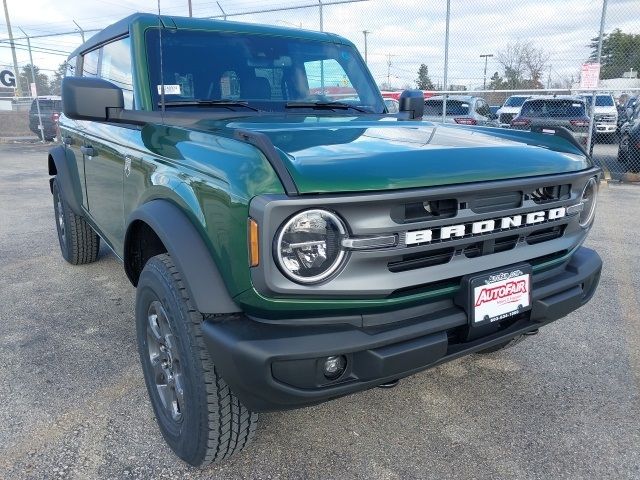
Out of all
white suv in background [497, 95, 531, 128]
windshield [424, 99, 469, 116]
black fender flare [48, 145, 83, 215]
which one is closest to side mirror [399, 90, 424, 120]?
black fender flare [48, 145, 83, 215]

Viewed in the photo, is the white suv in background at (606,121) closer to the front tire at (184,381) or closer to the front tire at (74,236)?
the front tire at (74,236)

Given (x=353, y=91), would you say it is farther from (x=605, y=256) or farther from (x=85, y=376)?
(x=605, y=256)

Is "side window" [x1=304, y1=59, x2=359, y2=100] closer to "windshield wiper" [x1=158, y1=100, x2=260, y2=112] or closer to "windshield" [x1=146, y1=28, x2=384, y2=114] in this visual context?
"windshield" [x1=146, y1=28, x2=384, y2=114]

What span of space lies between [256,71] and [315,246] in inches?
68.7

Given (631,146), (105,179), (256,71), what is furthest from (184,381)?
(631,146)

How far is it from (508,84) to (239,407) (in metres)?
15.4

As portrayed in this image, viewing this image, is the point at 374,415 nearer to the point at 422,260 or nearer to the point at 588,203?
the point at 422,260

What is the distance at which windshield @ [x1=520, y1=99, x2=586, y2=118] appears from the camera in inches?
445

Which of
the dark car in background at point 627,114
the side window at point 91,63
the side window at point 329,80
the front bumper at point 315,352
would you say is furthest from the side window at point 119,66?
the dark car in background at point 627,114

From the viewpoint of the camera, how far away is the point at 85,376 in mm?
2848

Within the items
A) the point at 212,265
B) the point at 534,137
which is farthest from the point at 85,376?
the point at 534,137

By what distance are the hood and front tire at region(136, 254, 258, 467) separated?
26.3 inches

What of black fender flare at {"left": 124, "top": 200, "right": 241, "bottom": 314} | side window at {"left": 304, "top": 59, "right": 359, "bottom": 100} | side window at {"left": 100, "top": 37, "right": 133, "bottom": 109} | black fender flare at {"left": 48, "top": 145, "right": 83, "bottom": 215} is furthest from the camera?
black fender flare at {"left": 48, "top": 145, "right": 83, "bottom": 215}

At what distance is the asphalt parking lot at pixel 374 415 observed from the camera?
2.15m
